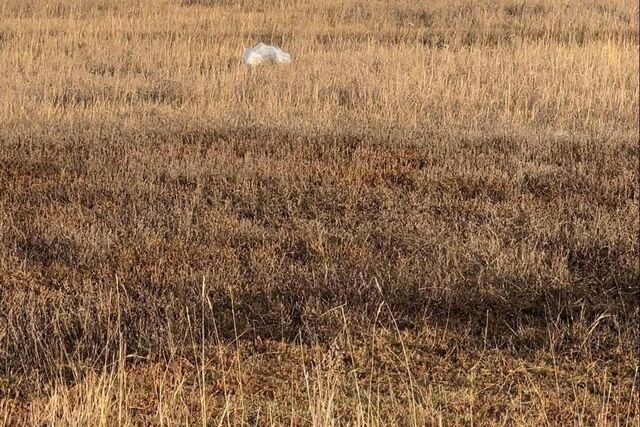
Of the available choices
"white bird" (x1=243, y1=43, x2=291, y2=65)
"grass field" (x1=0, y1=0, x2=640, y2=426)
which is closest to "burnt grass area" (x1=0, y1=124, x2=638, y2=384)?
"grass field" (x1=0, y1=0, x2=640, y2=426)

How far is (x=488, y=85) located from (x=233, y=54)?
184 inches

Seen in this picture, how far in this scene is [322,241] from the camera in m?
6.61

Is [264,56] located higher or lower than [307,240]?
lower

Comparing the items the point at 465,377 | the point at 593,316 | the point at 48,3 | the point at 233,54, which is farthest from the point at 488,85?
the point at 48,3

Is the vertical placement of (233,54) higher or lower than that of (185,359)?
lower

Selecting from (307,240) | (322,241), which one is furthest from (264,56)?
(322,241)

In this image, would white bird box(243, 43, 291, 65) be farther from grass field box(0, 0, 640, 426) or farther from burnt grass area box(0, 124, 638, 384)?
burnt grass area box(0, 124, 638, 384)

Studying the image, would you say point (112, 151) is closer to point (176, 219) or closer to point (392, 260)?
point (176, 219)

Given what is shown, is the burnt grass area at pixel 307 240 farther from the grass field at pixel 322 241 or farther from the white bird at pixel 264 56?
the white bird at pixel 264 56

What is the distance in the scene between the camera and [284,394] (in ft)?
14.5

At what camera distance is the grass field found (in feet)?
14.6

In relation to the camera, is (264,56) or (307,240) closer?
(307,240)

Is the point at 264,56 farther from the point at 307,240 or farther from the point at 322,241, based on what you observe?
the point at 322,241

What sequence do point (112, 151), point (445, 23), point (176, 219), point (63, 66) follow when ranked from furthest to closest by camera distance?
point (445, 23) → point (63, 66) → point (112, 151) → point (176, 219)
